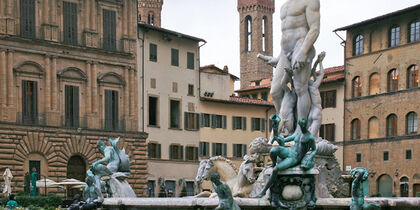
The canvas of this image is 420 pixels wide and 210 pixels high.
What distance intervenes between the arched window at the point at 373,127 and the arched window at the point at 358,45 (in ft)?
16.3

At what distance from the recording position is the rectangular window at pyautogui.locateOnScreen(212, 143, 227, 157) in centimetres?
5596

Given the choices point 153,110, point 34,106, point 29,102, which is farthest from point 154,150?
point 29,102

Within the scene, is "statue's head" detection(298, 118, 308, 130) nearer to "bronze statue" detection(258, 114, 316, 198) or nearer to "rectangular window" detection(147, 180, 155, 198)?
"bronze statue" detection(258, 114, 316, 198)

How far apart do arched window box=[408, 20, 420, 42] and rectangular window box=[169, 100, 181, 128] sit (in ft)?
53.4

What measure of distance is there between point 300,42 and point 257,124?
45040 millimetres

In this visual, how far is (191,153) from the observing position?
178ft

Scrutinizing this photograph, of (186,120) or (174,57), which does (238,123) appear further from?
(174,57)

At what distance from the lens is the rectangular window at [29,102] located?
4481 cm

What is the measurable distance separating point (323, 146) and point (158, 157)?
3896 centimetres

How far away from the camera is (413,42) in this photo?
51.6m

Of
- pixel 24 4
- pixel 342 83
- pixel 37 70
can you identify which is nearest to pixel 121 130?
pixel 37 70

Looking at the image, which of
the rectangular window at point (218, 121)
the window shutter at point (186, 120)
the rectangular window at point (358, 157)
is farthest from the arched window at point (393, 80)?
the window shutter at point (186, 120)

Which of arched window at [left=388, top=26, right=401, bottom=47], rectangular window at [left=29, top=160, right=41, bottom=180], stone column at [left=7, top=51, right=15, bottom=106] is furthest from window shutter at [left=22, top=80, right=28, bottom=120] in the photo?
arched window at [left=388, top=26, right=401, bottom=47]

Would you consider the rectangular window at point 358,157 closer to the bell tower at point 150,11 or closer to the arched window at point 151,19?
the bell tower at point 150,11
